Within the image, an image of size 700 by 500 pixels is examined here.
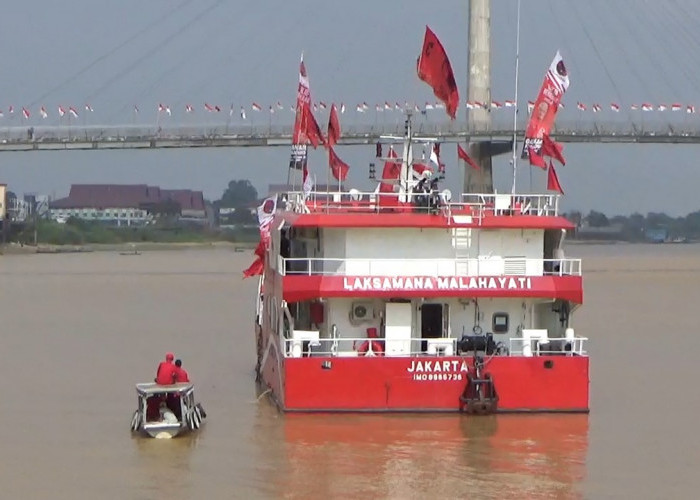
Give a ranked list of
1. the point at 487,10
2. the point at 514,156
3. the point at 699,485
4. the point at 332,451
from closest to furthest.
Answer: the point at 699,485
the point at 332,451
the point at 514,156
the point at 487,10

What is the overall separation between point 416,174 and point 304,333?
520cm

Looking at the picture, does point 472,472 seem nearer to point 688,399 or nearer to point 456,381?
point 456,381

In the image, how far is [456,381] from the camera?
69.9ft

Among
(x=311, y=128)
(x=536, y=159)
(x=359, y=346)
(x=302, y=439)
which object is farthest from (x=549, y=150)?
(x=302, y=439)

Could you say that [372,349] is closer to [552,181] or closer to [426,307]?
[426,307]

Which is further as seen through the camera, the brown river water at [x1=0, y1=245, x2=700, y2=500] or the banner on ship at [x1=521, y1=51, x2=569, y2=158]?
the banner on ship at [x1=521, y1=51, x2=569, y2=158]

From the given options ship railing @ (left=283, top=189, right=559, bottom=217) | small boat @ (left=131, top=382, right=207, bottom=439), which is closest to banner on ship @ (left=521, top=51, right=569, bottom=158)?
ship railing @ (left=283, top=189, right=559, bottom=217)

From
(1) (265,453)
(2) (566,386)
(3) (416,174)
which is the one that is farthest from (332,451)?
(3) (416,174)

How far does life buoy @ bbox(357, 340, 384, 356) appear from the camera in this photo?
2143 cm

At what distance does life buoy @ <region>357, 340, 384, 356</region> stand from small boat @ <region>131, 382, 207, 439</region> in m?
2.40

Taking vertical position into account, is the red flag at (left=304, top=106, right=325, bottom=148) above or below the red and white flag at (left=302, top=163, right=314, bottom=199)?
above

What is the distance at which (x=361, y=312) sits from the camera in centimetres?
2245

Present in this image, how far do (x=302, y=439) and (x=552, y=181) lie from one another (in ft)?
23.1

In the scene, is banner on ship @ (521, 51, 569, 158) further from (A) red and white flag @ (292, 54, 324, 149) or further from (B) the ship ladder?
(B) the ship ladder
